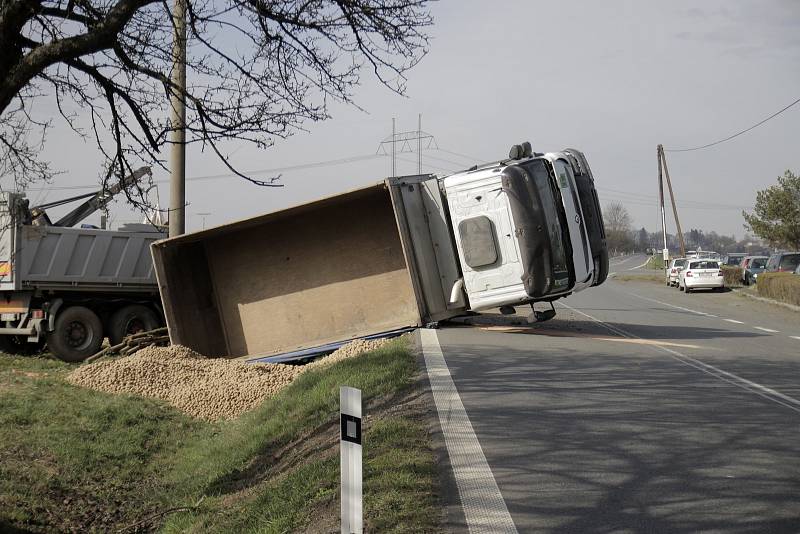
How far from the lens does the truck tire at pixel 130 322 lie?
18156 millimetres

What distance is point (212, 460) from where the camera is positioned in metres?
9.55

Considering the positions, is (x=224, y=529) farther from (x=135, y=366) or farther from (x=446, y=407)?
(x=135, y=366)

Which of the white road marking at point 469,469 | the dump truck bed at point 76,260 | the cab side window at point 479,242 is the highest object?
the dump truck bed at point 76,260

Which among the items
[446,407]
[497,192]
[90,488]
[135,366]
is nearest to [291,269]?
[135,366]

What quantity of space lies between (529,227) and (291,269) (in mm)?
4862

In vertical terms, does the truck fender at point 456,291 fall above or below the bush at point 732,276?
above

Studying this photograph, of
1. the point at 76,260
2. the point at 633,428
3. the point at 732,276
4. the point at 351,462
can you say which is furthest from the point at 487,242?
the point at 732,276

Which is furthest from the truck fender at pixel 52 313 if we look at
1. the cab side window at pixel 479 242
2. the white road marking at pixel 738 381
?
the white road marking at pixel 738 381

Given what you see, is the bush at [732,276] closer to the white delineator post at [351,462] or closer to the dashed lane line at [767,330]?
the dashed lane line at [767,330]

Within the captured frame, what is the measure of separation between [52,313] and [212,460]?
905 cm

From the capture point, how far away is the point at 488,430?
7.26 m

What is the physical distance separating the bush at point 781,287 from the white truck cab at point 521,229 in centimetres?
1783

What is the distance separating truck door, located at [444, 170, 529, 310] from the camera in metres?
13.2

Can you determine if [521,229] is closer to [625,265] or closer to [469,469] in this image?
[469,469]
